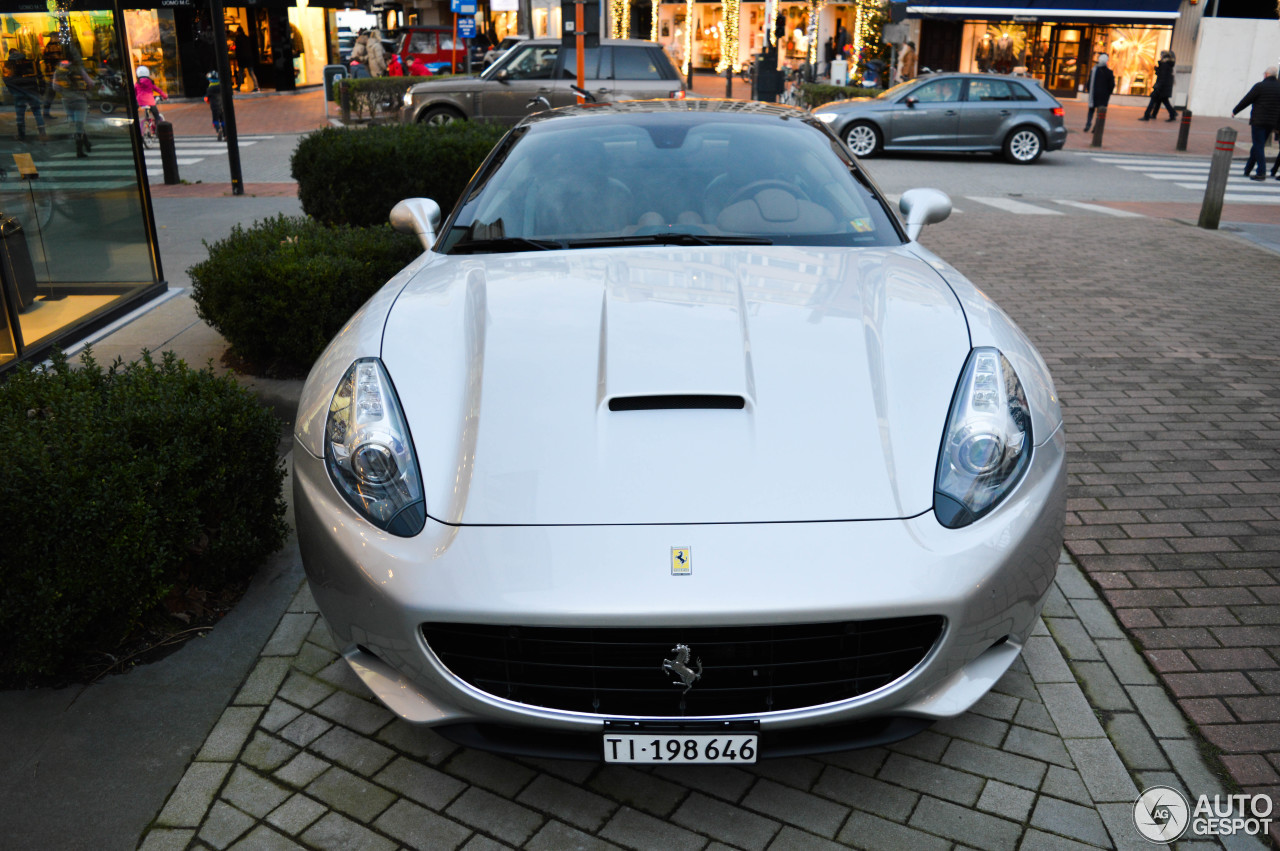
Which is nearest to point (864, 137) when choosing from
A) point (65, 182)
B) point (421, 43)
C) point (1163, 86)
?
point (65, 182)

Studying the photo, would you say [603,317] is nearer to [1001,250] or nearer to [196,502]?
[196,502]

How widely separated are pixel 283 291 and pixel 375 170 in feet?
9.76

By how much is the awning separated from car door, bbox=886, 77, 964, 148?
1698 cm

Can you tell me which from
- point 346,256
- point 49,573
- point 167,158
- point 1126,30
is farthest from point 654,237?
point 1126,30

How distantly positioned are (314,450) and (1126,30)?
38.1 metres

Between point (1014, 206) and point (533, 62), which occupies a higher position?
point (533, 62)

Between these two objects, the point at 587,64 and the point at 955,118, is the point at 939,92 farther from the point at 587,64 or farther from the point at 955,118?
the point at 587,64

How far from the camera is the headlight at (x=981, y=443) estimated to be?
255 cm

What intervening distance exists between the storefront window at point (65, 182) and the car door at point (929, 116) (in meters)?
13.7

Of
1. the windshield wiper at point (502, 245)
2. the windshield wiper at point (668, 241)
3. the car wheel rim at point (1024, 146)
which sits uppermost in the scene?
the windshield wiper at point (668, 241)

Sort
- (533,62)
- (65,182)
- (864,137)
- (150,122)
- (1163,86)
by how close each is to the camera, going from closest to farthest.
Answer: (65,182) → (533,62) → (864,137) → (150,122) → (1163,86)

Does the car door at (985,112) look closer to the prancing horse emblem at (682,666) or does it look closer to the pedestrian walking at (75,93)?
the pedestrian walking at (75,93)

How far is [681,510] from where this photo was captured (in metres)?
2.45

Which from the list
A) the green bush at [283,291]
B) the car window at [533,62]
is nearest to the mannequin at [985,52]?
the car window at [533,62]
